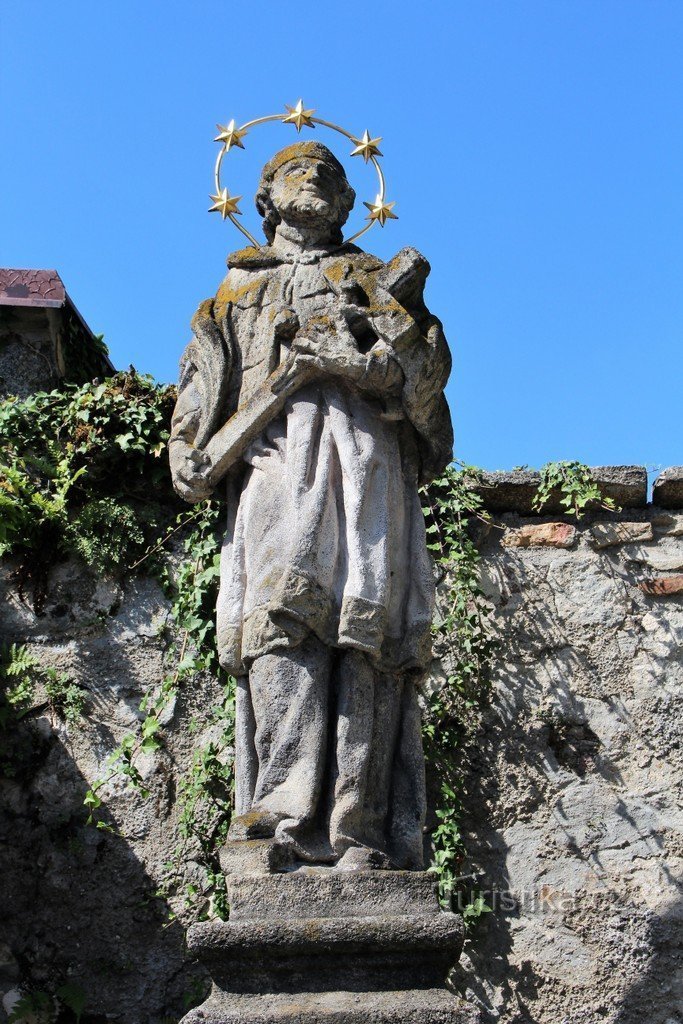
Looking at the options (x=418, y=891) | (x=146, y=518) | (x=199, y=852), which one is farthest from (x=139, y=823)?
(x=418, y=891)

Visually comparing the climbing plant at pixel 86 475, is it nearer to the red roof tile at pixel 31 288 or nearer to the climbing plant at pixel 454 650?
the red roof tile at pixel 31 288

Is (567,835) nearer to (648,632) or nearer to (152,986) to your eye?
(648,632)

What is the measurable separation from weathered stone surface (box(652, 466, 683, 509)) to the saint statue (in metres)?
1.92

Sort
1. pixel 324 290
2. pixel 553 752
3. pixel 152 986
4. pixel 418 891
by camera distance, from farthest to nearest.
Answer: pixel 553 752, pixel 152 986, pixel 324 290, pixel 418 891

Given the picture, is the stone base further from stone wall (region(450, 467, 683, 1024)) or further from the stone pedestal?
stone wall (region(450, 467, 683, 1024))

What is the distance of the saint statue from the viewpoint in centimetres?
366

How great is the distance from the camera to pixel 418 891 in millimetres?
3477

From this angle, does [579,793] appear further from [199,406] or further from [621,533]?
[199,406]

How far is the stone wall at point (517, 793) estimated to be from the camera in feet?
16.5

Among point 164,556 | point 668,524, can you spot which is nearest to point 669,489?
point 668,524

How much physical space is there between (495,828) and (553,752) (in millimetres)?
410

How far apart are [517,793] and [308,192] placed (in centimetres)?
262

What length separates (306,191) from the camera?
430 cm

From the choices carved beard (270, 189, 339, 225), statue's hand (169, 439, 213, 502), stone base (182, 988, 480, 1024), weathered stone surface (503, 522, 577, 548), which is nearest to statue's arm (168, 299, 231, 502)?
statue's hand (169, 439, 213, 502)
